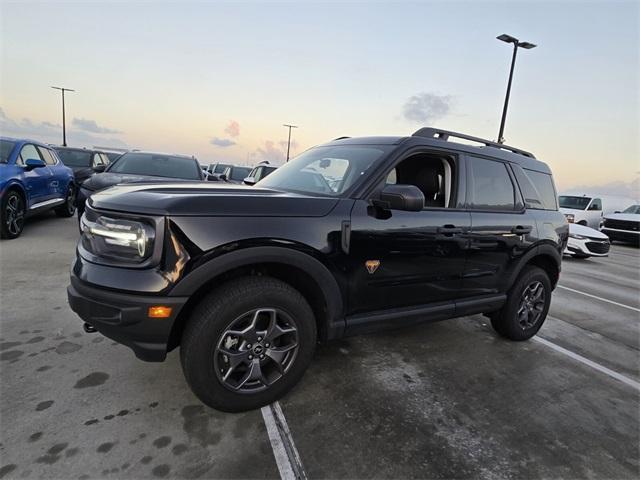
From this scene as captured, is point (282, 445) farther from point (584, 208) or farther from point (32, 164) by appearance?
point (584, 208)

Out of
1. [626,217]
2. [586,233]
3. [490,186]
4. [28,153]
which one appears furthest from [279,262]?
[626,217]

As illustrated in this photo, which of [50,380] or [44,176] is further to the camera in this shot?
[44,176]

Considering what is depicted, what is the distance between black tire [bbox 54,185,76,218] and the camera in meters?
8.61

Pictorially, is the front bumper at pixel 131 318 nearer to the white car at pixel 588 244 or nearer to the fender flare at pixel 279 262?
the fender flare at pixel 279 262

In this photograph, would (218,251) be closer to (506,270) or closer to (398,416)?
(398,416)

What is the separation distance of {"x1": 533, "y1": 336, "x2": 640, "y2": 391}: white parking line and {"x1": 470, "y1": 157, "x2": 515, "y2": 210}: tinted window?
62.1 inches

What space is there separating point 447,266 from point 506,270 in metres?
0.90

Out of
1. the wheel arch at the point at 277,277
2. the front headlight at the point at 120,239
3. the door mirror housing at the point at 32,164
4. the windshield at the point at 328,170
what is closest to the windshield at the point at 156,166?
the door mirror housing at the point at 32,164

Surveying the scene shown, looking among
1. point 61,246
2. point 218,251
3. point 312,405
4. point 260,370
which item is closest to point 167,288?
point 218,251

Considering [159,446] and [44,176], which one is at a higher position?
[44,176]

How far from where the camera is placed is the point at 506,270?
3584 mm

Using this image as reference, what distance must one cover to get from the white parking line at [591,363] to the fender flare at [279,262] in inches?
106

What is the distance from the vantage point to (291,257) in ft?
7.47

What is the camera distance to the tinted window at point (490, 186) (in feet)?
11.0
